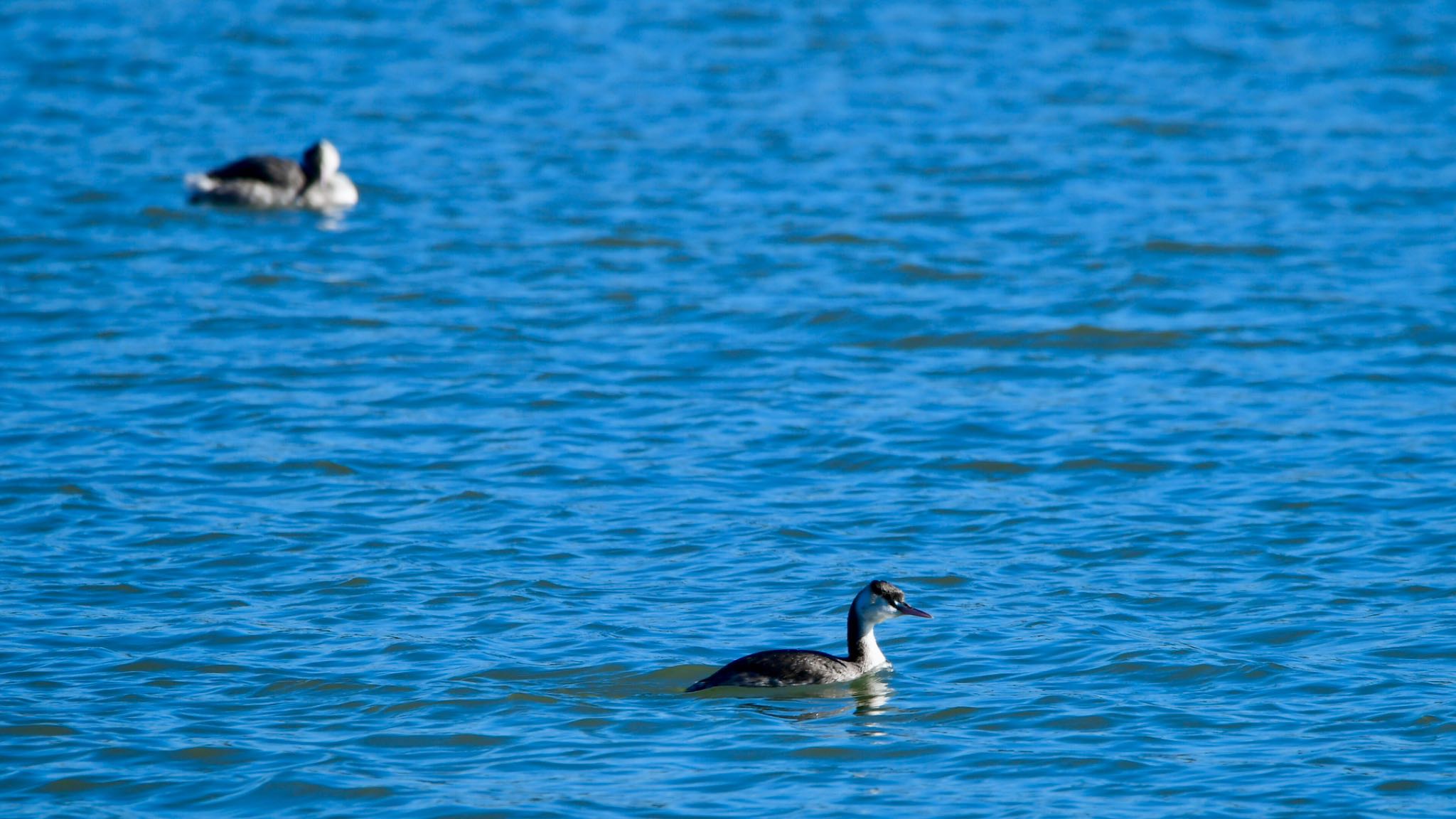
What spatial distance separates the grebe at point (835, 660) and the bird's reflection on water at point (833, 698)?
0.05 meters

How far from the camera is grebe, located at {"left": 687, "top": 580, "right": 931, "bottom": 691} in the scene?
10.8 meters

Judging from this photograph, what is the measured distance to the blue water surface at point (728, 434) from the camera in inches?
405

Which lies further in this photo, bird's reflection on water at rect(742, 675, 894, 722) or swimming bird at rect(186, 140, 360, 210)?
swimming bird at rect(186, 140, 360, 210)

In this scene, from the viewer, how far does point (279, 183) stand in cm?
2373

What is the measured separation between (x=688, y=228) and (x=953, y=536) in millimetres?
9660

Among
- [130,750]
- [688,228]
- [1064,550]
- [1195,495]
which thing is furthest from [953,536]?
[688,228]

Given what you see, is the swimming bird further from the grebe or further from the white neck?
the white neck

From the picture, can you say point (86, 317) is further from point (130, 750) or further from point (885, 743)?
point (885, 743)

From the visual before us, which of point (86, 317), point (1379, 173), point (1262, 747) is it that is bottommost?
point (1262, 747)

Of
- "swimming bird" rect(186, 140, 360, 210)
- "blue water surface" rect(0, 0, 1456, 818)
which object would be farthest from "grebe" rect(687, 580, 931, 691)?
"swimming bird" rect(186, 140, 360, 210)

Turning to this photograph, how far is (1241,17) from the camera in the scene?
3412 cm

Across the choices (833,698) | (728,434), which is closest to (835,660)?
(833,698)

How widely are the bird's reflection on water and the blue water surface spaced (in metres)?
0.03

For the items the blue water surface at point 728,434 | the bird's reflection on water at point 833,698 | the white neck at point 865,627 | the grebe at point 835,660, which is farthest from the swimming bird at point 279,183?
the bird's reflection on water at point 833,698
